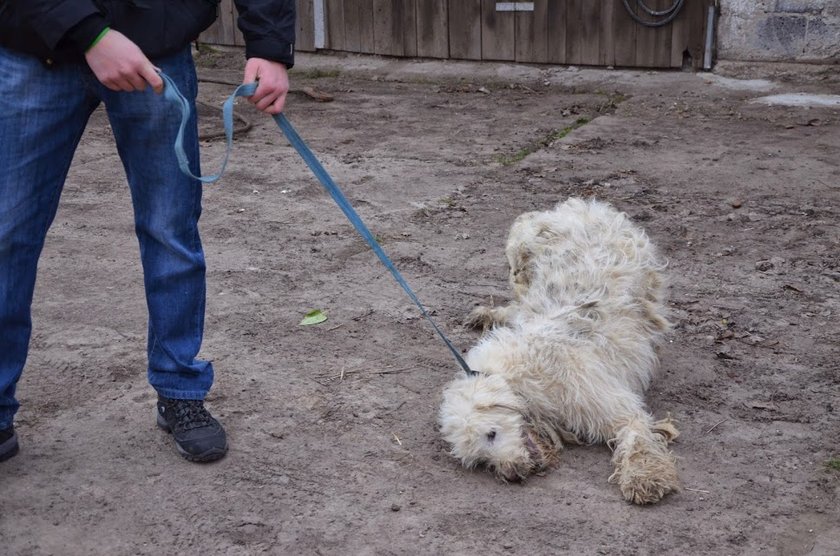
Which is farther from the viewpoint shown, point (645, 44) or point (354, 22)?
point (354, 22)

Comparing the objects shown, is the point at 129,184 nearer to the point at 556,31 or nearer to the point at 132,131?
the point at 132,131

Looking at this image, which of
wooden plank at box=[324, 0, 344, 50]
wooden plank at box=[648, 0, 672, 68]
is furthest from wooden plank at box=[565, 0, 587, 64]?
wooden plank at box=[324, 0, 344, 50]

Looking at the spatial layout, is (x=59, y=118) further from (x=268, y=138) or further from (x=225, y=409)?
(x=268, y=138)

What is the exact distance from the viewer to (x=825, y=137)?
7254 mm

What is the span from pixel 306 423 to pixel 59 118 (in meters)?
1.39

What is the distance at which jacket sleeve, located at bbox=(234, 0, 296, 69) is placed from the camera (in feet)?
10.3

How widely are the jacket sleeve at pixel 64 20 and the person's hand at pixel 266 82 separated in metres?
0.48

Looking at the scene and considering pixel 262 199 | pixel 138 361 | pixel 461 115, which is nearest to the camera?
pixel 138 361

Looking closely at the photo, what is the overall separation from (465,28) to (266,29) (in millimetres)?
7107

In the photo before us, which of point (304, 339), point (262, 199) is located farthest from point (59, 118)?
point (262, 199)

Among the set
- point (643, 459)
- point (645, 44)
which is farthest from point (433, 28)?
point (643, 459)

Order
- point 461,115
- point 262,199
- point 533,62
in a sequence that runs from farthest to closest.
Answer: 1. point 533,62
2. point 461,115
3. point 262,199

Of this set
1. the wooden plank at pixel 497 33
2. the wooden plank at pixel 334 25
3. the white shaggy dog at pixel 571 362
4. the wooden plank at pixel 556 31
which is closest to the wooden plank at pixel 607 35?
the wooden plank at pixel 556 31

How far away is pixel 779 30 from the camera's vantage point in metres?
8.74
